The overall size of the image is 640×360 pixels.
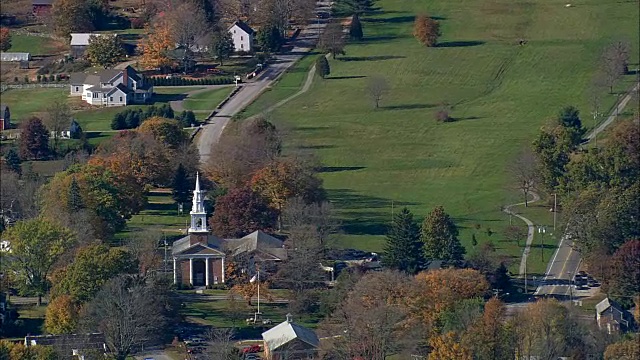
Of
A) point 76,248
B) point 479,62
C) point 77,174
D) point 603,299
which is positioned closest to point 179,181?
point 77,174

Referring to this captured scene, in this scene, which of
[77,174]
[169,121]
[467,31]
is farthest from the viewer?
[467,31]

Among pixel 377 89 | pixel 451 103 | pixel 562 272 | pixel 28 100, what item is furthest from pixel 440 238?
pixel 28 100

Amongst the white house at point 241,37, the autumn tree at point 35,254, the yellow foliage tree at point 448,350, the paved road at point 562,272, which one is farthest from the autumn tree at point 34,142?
the yellow foliage tree at point 448,350

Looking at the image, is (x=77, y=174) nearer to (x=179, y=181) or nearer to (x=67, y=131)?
(x=179, y=181)

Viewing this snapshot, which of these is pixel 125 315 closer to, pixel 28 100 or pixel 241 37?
pixel 28 100

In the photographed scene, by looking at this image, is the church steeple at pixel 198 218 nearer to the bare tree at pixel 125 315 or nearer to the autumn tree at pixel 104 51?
the bare tree at pixel 125 315

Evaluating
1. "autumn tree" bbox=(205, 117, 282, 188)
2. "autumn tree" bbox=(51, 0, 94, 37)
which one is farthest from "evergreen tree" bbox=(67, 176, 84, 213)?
"autumn tree" bbox=(51, 0, 94, 37)
